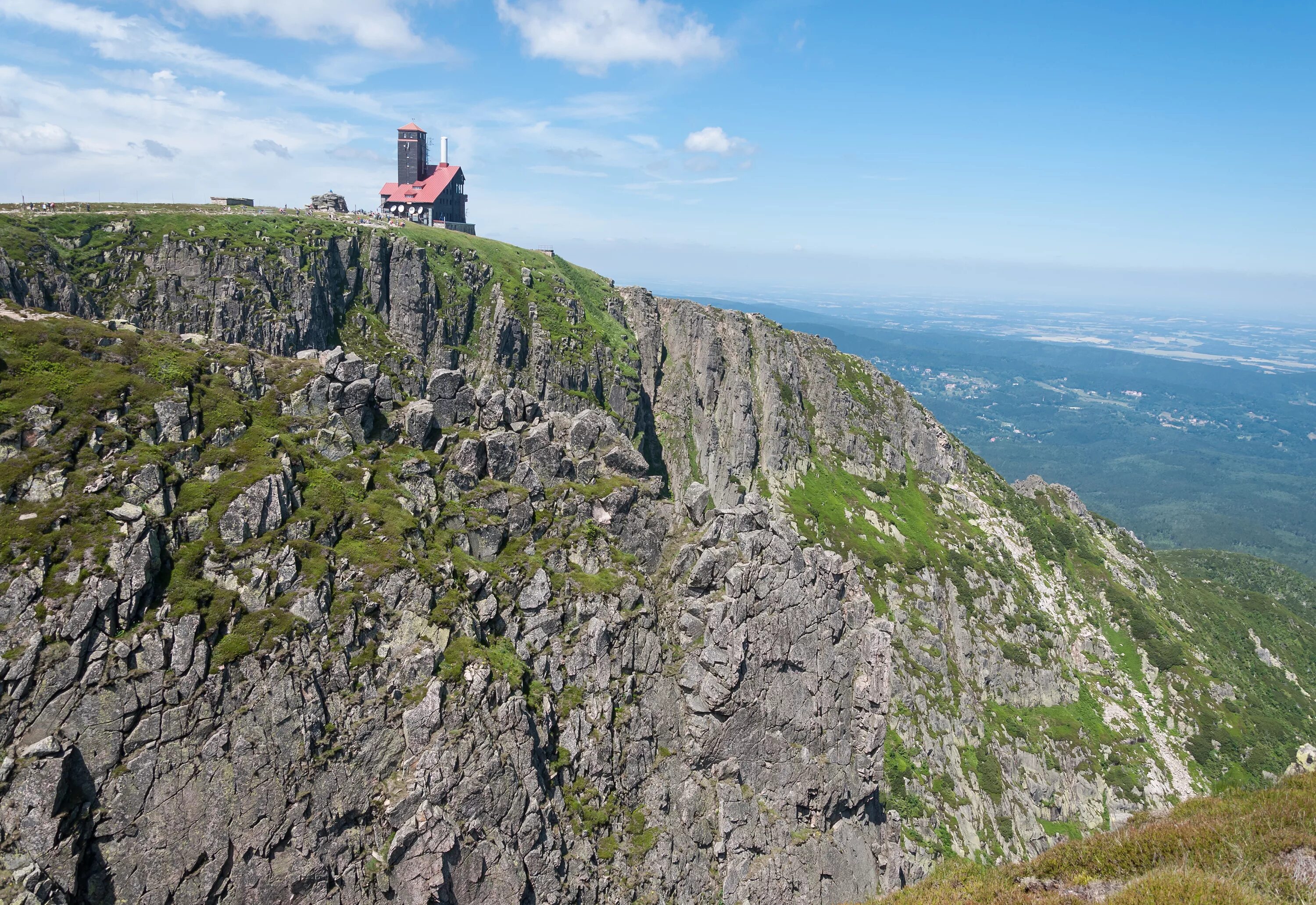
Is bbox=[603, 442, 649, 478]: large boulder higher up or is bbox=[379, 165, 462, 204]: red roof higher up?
bbox=[379, 165, 462, 204]: red roof

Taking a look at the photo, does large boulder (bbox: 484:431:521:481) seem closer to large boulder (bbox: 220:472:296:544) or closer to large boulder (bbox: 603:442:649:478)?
large boulder (bbox: 603:442:649:478)

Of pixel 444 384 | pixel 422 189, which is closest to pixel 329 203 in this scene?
pixel 422 189

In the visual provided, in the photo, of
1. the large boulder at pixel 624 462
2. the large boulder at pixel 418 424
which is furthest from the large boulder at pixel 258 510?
the large boulder at pixel 624 462

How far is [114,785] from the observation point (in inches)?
1483

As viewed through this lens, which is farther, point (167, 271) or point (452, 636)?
point (167, 271)

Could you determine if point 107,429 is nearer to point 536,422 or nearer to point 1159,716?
point 536,422

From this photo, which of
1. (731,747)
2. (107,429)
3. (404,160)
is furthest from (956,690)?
(404,160)

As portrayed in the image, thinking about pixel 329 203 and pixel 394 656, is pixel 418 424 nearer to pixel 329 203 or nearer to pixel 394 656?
pixel 394 656

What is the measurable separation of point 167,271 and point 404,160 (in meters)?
79.1

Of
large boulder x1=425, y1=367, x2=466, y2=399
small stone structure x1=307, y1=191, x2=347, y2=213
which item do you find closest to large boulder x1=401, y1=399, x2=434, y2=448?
large boulder x1=425, y1=367, x2=466, y2=399

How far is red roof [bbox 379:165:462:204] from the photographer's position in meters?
175

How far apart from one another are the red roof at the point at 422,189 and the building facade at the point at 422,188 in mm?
114

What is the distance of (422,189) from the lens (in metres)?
177

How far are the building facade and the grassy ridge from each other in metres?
178
